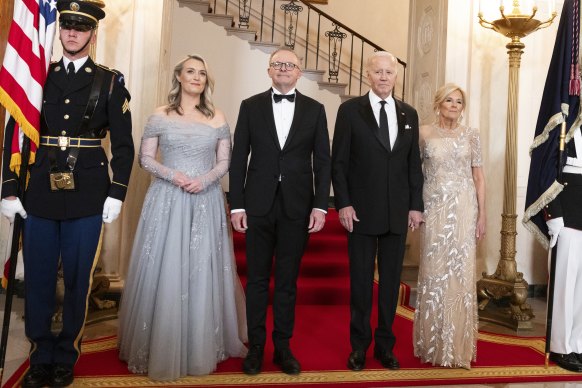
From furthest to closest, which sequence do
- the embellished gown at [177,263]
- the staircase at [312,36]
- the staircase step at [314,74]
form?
the staircase at [312,36] < the staircase step at [314,74] < the embellished gown at [177,263]

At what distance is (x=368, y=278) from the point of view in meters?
3.14

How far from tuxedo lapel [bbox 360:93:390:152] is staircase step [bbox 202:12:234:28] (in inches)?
175

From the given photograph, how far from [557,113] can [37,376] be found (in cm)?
336

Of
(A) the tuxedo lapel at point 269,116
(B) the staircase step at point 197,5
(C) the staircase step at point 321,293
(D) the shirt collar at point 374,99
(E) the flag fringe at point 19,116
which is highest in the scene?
(B) the staircase step at point 197,5

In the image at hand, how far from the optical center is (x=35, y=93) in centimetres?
267

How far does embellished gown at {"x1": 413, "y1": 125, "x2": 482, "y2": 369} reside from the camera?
3.30 meters

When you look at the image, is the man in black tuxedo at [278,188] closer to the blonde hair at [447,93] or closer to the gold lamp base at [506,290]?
the blonde hair at [447,93]

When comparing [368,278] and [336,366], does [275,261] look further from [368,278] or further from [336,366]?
[336,366]

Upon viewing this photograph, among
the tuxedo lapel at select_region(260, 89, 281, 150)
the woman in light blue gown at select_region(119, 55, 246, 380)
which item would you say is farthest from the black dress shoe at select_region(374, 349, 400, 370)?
the tuxedo lapel at select_region(260, 89, 281, 150)

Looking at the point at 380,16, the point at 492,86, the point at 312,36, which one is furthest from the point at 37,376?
the point at 380,16

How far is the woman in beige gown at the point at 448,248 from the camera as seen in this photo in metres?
3.30

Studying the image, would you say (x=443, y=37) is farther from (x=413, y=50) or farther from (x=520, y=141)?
(x=520, y=141)

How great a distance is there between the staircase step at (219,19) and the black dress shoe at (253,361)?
5.13 m

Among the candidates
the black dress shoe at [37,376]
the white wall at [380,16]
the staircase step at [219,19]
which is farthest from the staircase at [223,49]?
the black dress shoe at [37,376]
